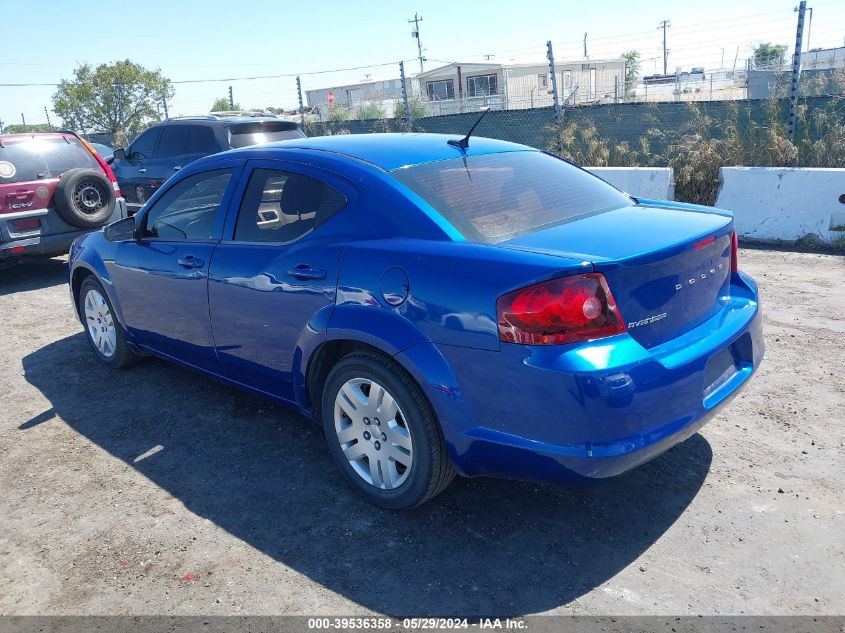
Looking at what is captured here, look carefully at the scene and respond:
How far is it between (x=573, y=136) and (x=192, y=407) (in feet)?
29.9

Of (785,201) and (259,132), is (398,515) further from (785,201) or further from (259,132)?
(259,132)

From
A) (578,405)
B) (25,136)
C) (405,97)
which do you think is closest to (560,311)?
(578,405)

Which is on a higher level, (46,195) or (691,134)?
(46,195)

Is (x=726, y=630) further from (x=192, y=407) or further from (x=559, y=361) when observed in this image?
(x=192, y=407)

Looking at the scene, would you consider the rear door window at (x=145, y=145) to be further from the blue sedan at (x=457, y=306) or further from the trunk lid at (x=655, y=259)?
the trunk lid at (x=655, y=259)

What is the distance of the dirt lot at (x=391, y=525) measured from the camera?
275cm

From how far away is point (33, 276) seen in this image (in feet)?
29.7

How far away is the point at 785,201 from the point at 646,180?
1679 mm

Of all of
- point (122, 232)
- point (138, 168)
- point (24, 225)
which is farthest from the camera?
point (138, 168)

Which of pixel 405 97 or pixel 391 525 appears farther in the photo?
pixel 405 97

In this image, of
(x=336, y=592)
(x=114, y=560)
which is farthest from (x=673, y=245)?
(x=114, y=560)

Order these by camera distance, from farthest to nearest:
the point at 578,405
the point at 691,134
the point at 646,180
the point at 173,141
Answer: the point at 173,141 < the point at 691,134 < the point at 646,180 < the point at 578,405

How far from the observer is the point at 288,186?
3744mm

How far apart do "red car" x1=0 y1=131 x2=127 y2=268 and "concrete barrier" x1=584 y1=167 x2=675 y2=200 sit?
6.15m
